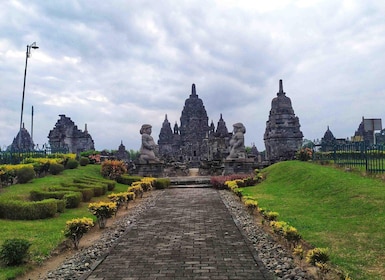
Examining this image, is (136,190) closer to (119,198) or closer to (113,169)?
(119,198)

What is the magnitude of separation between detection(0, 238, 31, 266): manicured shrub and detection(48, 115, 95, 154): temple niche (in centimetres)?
3515

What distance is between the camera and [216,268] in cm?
699

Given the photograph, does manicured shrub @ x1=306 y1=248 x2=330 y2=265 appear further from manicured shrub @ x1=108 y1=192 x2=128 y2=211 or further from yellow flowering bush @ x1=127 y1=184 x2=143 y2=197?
yellow flowering bush @ x1=127 y1=184 x2=143 y2=197

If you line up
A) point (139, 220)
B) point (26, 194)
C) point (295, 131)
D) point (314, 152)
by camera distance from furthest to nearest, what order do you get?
point (295, 131) < point (314, 152) < point (26, 194) < point (139, 220)

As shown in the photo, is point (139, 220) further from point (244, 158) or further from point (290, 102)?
point (290, 102)

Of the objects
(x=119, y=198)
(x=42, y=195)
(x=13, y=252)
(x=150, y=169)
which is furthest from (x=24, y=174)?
(x=13, y=252)

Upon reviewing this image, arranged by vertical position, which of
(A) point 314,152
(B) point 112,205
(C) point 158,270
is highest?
(A) point 314,152

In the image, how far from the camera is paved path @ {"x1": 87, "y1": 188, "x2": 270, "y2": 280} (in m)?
6.76

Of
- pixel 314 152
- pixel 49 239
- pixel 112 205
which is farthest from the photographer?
pixel 314 152

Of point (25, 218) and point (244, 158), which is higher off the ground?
point (244, 158)

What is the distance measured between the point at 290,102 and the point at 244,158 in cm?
1206

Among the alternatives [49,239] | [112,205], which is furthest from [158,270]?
[112,205]

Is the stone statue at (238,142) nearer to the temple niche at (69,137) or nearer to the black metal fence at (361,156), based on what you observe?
the black metal fence at (361,156)

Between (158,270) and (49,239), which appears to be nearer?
(158,270)
